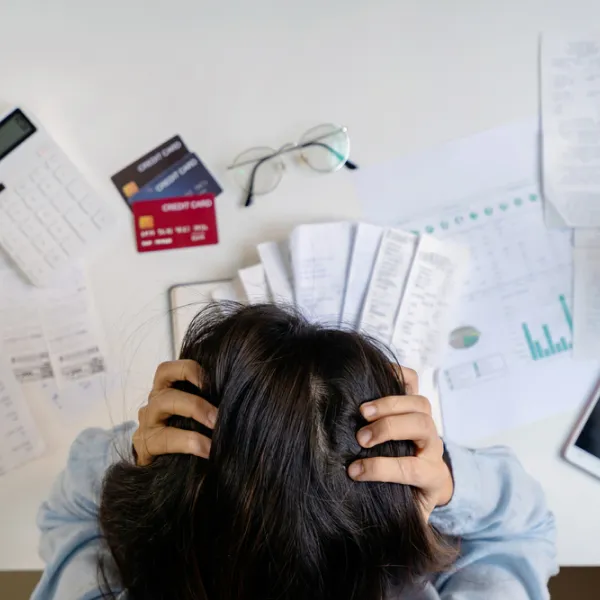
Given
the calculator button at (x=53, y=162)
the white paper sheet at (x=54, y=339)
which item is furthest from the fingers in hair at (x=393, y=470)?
the calculator button at (x=53, y=162)

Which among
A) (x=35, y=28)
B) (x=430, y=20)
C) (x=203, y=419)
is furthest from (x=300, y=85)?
(x=203, y=419)

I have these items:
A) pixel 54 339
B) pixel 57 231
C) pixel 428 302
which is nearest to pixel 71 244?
pixel 57 231

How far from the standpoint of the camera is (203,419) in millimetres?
425

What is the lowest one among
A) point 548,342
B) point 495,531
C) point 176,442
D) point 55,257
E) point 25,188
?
point 495,531

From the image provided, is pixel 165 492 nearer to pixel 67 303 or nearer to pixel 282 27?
pixel 67 303

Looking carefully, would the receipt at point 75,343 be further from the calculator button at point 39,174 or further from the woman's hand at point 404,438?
the woman's hand at point 404,438

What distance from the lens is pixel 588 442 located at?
731 millimetres

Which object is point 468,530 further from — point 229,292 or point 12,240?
point 12,240

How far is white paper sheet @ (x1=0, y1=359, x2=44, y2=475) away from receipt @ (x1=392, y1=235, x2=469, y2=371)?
537mm

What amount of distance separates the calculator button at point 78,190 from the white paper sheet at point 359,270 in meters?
0.39

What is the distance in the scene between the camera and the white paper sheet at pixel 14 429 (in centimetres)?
80

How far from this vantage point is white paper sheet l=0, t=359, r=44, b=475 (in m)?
0.80

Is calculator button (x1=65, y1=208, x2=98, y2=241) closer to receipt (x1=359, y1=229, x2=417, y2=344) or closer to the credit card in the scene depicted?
the credit card

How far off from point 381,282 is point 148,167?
1.20 feet
